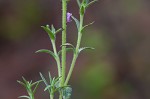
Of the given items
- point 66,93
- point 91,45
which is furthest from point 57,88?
point 91,45

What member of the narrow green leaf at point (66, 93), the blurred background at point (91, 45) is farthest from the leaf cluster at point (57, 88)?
the blurred background at point (91, 45)

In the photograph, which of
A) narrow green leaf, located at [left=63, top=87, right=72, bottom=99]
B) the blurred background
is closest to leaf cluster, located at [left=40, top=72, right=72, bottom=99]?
narrow green leaf, located at [left=63, top=87, right=72, bottom=99]

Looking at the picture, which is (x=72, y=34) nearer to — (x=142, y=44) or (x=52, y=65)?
(x=52, y=65)

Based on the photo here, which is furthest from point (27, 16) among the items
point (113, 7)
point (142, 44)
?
point (142, 44)

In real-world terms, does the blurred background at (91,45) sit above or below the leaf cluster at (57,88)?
above

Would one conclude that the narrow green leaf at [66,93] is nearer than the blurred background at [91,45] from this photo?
Yes

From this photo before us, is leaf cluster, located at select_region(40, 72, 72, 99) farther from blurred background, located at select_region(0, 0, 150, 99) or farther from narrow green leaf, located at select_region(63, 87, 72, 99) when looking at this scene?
blurred background, located at select_region(0, 0, 150, 99)

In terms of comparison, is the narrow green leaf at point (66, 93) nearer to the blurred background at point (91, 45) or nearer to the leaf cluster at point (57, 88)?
the leaf cluster at point (57, 88)

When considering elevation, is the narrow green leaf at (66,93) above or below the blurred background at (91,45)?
below

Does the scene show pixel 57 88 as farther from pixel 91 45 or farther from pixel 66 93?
pixel 91 45
